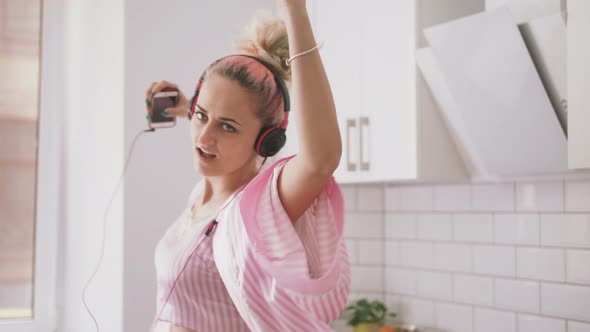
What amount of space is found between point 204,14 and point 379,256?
1077mm

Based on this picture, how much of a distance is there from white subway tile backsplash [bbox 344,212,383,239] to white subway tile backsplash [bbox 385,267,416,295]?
0.14m

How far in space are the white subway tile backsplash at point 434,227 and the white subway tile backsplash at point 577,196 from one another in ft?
1.46

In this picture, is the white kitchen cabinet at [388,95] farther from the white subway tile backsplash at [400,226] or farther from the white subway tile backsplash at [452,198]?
the white subway tile backsplash at [400,226]

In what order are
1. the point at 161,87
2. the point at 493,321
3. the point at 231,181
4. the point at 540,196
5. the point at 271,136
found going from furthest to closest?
the point at 493,321 < the point at 540,196 < the point at 161,87 < the point at 231,181 < the point at 271,136

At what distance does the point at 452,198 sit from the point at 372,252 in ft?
1.36

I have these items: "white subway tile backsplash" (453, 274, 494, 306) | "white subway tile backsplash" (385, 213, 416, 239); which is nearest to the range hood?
"white subway tile backsplash" (453, 274, 494, 306)

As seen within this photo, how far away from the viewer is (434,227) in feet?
7.42

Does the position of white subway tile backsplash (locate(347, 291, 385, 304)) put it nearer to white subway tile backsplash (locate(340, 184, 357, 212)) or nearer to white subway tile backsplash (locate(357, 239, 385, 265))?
white subway tile backsplash (locate(357, 239, 385, 265))

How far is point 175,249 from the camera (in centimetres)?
127

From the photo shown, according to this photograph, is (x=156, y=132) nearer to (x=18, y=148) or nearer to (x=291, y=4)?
(x=18, y=148)

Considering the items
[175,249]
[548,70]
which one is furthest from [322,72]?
[548,70]

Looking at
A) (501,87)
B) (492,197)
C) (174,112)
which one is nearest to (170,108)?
(174,112)

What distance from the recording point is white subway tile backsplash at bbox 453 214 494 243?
6.81ft

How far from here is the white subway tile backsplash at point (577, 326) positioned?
5.88ft
